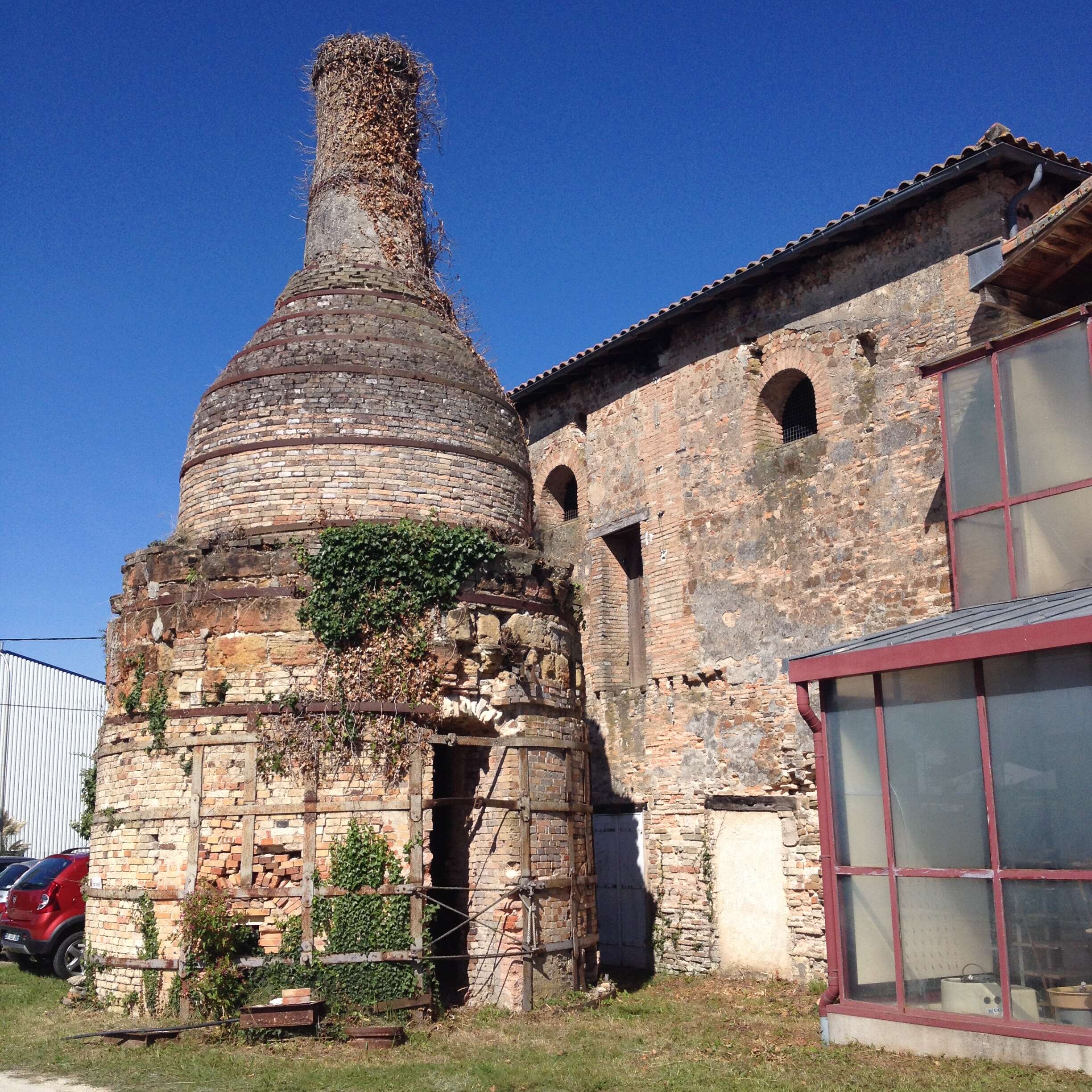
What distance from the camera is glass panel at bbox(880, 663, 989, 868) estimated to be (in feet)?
28.9

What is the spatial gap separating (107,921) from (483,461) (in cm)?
607

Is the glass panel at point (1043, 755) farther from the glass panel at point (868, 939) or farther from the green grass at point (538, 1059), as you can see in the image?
the green grass at point (538, 1059)

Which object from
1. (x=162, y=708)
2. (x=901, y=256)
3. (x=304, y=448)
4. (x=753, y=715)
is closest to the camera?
(x=162, y=708)

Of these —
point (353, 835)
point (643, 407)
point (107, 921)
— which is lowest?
point (107, 921)

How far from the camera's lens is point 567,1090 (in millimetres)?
8109

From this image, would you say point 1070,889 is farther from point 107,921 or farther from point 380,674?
point 107,921

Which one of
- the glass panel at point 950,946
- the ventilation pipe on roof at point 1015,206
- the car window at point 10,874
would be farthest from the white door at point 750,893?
the car window at point 10,874

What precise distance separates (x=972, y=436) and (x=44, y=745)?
23154 millimetres

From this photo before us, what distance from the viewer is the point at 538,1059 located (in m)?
9.21

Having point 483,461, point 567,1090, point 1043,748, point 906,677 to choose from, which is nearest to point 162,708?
point 483,461

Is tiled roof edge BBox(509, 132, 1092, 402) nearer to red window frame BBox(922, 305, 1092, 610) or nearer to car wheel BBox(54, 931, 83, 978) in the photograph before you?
red window frame BBox(922, 305, 1092, 610)

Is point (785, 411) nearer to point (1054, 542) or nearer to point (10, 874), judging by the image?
point (1054, 542)

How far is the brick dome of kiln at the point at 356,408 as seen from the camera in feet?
39.0

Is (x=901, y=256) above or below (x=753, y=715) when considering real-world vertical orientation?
above
